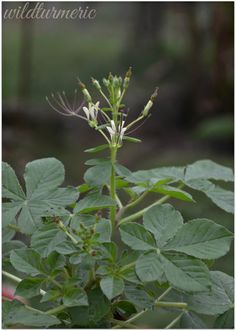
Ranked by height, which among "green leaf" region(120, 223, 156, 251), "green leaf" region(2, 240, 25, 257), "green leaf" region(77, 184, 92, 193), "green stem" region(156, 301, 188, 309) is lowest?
"green stem" region(156, 301, 188, 309)

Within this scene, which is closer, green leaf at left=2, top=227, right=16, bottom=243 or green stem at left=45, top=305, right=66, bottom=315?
green stem at left=45, top=305, right=66, bottom=315

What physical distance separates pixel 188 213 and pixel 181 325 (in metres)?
1.84

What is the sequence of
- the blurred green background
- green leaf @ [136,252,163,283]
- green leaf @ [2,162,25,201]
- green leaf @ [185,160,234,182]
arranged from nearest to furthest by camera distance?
green leaf @ [136,252,163,283] < green leaf @ [2,162,25,201] < green leaf @ [185,160,234,182] < the blurred green background

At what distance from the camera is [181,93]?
13.5 ft

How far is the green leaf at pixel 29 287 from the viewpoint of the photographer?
1.62 feet

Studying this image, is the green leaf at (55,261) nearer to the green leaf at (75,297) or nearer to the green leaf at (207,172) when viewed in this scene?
the green leaf at (75,297)

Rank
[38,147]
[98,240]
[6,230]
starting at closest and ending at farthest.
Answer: [98,240] < [6,230] < [38,147]

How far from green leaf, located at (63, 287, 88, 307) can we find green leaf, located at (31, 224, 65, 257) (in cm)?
4

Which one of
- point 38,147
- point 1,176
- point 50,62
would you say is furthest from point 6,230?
point 50,62

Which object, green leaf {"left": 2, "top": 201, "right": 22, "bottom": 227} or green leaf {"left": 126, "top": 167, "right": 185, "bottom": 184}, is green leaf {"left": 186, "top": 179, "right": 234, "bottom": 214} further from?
green leaf {"left": 2, "top": 201, "right": 22, "bottom": 227}

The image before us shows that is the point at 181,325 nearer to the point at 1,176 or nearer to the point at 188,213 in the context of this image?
the point at 1,176

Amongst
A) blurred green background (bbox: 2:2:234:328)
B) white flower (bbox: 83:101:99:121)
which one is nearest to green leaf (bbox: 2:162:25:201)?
white flower (bbox: 83:101:99:121)

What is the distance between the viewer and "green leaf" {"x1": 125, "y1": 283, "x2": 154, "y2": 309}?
491mm

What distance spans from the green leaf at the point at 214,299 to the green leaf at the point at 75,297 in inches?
4.1
